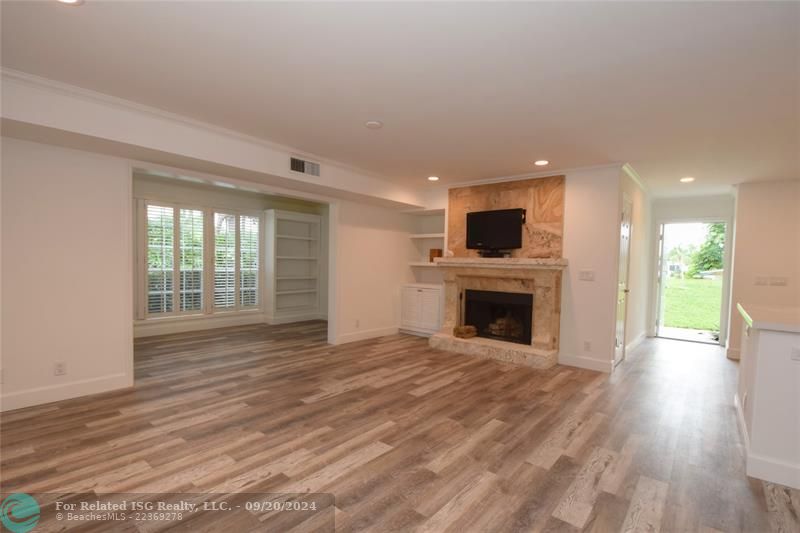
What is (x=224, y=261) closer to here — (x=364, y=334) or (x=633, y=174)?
(x=364, y=334)

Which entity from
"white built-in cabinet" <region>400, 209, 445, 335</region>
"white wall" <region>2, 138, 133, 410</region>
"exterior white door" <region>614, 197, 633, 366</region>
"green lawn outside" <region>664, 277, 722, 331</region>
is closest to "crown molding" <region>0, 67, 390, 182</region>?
"white wall" <region>2, 138, 133, 410</region>

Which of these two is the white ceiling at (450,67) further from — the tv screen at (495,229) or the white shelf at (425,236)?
the white shelf at (425,236)

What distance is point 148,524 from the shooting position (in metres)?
1.82

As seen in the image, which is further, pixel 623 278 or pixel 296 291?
pixel 296 291

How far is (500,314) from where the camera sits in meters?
5.87

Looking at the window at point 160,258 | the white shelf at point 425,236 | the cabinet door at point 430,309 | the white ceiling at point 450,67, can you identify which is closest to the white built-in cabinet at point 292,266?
the window at point 160,258

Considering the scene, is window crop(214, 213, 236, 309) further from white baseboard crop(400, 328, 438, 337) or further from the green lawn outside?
the green lawn outside

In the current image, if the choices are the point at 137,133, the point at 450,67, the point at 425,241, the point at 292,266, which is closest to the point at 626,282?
the point at 425,241

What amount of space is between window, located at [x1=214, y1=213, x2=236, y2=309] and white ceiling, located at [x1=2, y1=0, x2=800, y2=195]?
3786mm

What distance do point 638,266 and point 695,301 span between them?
9.08 feet

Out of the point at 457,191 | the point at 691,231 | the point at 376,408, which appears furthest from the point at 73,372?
the point at 691,231

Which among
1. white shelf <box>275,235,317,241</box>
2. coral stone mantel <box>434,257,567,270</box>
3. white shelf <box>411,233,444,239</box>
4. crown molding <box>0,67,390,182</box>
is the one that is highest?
crown molding <box>0,67,390,182</box>

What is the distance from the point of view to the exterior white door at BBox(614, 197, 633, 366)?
479 cm

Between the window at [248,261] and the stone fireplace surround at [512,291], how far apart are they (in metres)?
4.01
